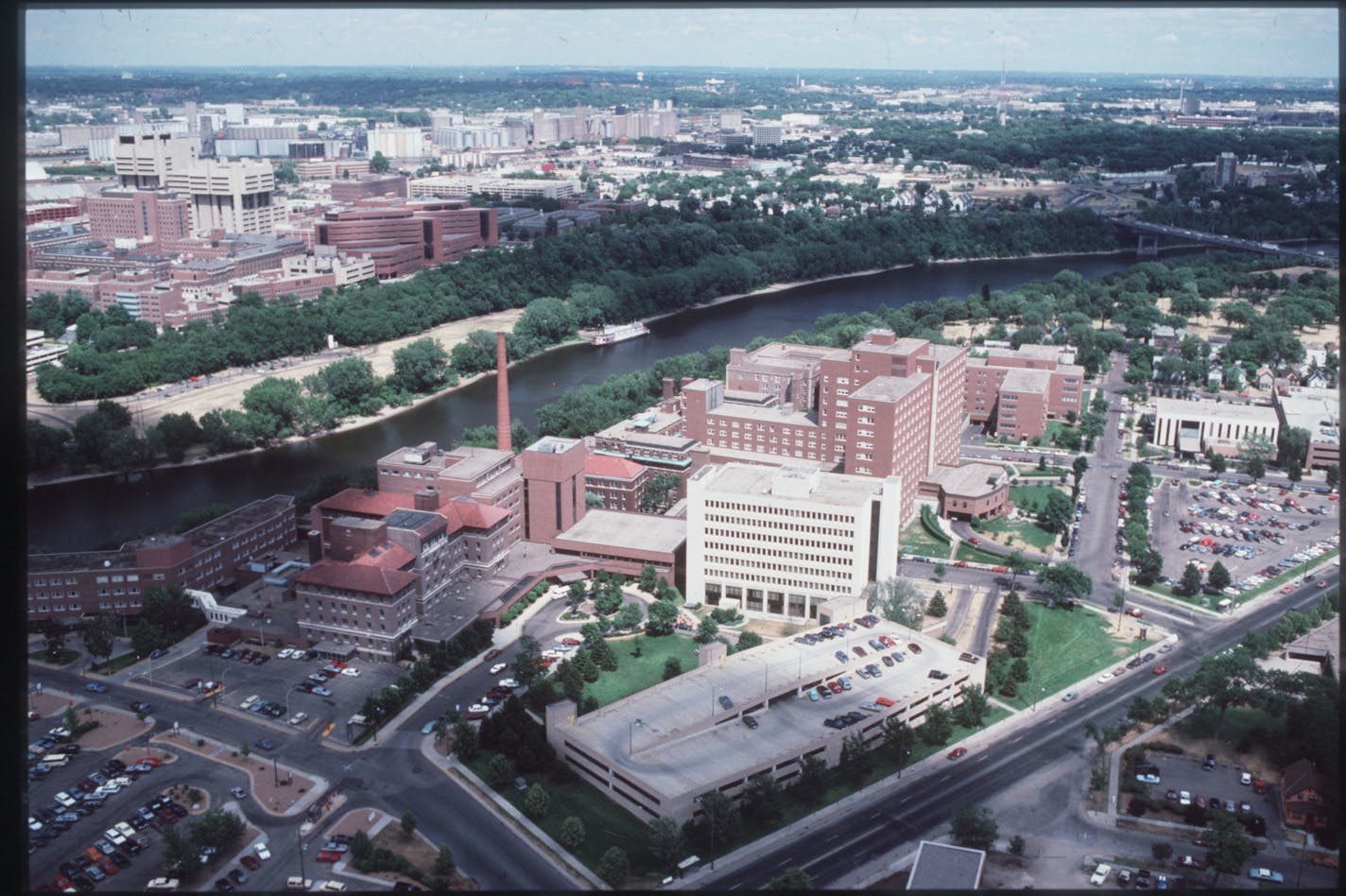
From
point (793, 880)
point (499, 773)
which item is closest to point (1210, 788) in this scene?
point (793, 880)

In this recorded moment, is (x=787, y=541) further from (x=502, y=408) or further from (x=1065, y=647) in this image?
(x=502, y=408)

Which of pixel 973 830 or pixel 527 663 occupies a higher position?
pixel 527 663

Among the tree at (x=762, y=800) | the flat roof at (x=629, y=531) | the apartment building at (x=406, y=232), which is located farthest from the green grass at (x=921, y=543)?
the apartment building at (x=406, y=232)

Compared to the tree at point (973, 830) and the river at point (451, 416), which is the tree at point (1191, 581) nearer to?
the tree at point (973, 830)

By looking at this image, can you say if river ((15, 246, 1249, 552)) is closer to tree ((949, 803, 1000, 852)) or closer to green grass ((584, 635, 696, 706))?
green grass ((584, 635, 696, 706))

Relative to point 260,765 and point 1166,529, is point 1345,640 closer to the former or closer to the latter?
point 260,765

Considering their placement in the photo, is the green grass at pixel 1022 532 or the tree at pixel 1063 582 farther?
the green grass at pixel 1022 532
